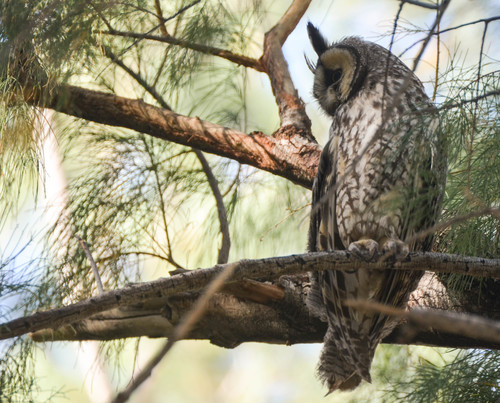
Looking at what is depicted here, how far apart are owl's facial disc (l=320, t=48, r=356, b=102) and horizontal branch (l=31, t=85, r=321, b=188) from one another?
0.84ft

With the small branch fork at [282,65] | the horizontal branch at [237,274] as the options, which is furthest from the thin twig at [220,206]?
the horizontal branch at [237,274]

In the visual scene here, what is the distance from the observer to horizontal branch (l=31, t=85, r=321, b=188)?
8.72ft

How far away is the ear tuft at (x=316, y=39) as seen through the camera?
116 inches

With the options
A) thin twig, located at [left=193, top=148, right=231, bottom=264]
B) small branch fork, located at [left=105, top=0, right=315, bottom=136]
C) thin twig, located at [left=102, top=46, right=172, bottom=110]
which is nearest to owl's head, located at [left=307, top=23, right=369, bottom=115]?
small branch fork, located at [left=105, top=0, right=315, bottom=136]

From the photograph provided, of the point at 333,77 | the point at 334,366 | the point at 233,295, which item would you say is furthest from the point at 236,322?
the point at 333,77

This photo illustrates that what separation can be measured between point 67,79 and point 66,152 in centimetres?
52

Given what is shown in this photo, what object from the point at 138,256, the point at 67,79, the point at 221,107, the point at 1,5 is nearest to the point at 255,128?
the point at 221,107

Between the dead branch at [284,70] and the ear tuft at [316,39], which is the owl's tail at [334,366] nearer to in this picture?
the dead branch at [284,70]

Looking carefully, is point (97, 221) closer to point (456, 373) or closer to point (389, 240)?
point (389, 240)

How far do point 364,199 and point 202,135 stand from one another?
76 cm

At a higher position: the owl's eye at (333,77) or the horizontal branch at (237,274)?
the owl's eye at (333,77)

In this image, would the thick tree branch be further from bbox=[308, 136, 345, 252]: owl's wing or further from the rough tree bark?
bbox=[308, 136, 345, 252]: owl's wing

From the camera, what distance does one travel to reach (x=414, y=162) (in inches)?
79.7

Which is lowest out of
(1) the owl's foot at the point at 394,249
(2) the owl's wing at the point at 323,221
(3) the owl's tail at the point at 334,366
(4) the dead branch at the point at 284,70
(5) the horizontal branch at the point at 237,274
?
(3) the owl's tail at the point at 334,366
